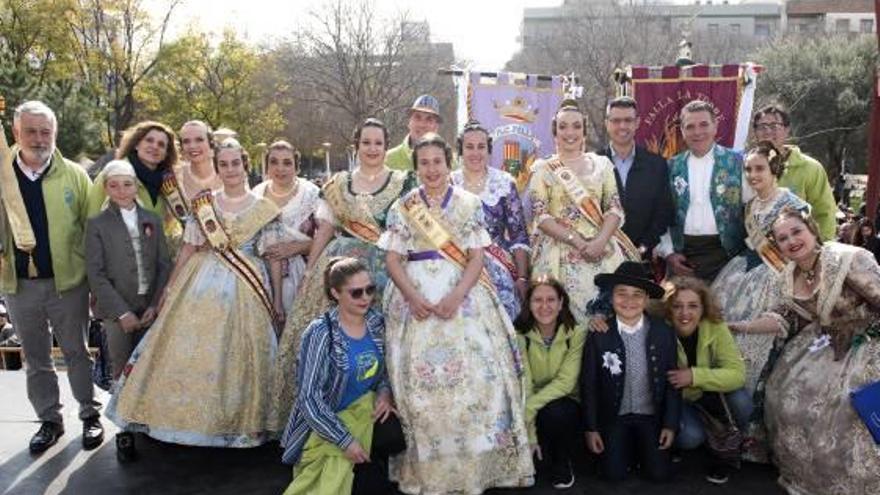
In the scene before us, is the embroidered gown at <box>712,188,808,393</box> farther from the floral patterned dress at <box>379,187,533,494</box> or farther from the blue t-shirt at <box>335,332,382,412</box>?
the blue t-shirt at <box>335,332,382,412</box>

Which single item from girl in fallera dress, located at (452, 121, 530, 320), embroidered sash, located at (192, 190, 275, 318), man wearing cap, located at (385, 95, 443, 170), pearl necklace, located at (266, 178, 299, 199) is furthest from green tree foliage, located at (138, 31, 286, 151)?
girl in fallera dress, located at (452, 121, 530, 320)

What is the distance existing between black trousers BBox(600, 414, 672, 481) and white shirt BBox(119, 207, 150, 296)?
235cm

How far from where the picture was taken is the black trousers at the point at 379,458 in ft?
10.2

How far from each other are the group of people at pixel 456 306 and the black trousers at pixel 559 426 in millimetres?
12

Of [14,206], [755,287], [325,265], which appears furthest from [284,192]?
[755,287]

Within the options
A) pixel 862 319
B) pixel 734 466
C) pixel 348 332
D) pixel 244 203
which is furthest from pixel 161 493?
pixel 862 319

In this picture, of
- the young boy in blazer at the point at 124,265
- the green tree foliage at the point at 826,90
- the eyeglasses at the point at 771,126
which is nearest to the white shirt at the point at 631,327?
the eyeglasses at the point at 771,126

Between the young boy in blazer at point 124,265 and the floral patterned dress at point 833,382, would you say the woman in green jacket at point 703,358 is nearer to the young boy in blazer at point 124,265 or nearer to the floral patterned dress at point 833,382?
the floral patterned dress at point 833,382

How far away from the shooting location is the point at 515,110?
754cm

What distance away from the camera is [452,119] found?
26.0 m

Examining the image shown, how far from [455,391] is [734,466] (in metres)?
1.43

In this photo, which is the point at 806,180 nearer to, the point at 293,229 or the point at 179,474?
the point at 293,229

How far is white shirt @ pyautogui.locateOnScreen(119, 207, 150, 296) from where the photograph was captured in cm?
372

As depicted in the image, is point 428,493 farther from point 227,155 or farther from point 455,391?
point 227,155
